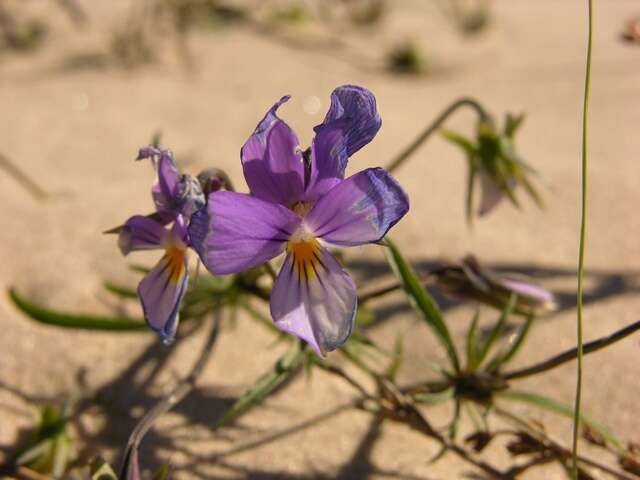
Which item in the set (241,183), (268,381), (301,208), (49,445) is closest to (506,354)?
(268,381)

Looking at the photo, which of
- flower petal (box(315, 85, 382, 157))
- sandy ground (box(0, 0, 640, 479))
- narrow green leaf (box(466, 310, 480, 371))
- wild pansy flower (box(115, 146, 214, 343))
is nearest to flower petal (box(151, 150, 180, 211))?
wild pansy flower (box(115, 146, 214, 343))

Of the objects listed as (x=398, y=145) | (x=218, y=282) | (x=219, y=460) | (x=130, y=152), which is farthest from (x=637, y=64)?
(x=219, y=460)

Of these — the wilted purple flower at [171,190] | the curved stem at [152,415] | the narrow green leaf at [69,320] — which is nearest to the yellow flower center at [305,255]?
the wilted purple flower at [171,190]

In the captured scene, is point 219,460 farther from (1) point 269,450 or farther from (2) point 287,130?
(2) point 287,130

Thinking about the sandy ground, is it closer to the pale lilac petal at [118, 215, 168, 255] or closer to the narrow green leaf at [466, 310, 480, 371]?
the narrow green leaf at [466, 310, 480, 371]

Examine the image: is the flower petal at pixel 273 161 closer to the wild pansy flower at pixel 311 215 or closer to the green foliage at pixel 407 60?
the wild pansy flower at pixel 311 215

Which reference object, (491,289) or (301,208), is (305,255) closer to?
(301,208)
